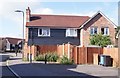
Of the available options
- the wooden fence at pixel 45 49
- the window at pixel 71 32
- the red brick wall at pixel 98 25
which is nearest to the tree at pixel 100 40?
the red brick wall at pixel 98 25

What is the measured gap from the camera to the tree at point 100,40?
53656mm

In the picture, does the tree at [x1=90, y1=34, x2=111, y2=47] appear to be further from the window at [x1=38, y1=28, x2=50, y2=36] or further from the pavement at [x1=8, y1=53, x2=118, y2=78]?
the pavement at [x1=8, y1=53, x2=118, y2=78]

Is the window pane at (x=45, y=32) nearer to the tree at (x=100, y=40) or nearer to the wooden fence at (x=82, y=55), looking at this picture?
the tree at (x=100, y=40)

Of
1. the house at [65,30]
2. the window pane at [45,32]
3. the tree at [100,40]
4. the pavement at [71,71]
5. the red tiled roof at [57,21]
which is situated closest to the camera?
the pavement at [71,71]

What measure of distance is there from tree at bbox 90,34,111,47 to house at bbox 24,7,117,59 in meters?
1.93

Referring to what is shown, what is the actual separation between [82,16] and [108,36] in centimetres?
921

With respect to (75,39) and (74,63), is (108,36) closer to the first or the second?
(75,39)

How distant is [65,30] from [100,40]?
7.57 m

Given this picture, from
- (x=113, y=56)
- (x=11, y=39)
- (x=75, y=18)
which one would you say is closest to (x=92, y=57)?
(x=113, y=56)

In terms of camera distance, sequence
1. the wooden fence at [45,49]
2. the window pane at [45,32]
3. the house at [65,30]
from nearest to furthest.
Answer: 1. the wooden fence at [45,49]
2. the house at [65,30]
3. the window pane at [45,32]

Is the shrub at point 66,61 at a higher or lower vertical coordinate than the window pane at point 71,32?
lower

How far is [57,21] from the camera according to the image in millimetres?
59906

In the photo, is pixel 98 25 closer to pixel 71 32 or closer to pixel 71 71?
pixel 71 32

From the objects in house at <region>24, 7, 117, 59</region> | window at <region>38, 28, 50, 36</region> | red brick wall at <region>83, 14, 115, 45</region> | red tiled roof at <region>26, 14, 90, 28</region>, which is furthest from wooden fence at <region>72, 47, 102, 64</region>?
red tiled roof at <region>26, 14, 90, 28</region>
